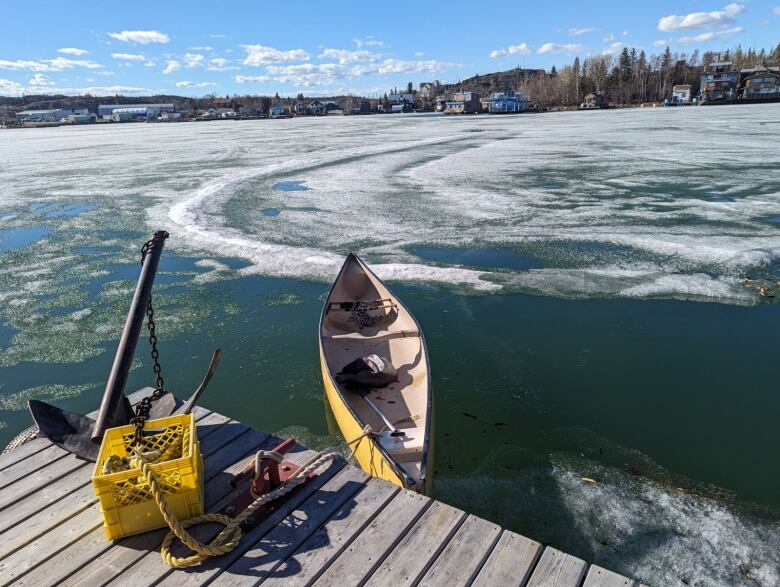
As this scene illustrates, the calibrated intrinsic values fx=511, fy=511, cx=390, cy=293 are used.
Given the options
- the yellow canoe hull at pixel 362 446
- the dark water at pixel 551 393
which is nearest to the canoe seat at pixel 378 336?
the dark water at pixel 551 393

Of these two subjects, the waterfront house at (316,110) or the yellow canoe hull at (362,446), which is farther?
the waterfront house at (316,110)

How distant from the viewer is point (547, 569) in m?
2.91

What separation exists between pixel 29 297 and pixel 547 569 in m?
9.96

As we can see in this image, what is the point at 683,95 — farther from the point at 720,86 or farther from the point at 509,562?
the point at 509,562

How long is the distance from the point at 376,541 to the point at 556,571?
105cm

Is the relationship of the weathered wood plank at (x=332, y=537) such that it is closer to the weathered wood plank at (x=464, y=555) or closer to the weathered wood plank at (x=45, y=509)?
the weathered wood plank at (x=464, y=555)

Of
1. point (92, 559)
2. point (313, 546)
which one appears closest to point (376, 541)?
point (313, 546)

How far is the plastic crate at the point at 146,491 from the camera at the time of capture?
9.83 feet

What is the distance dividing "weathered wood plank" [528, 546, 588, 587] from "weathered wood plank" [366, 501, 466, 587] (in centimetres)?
53

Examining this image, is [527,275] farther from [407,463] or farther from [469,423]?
[407,463]

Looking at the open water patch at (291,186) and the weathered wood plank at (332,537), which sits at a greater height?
the weathered wood plank at (332,537)

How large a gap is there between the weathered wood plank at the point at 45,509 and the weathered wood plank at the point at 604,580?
320 cm

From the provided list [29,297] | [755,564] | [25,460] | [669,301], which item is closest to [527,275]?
[669,301]

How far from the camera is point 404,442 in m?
4.58
